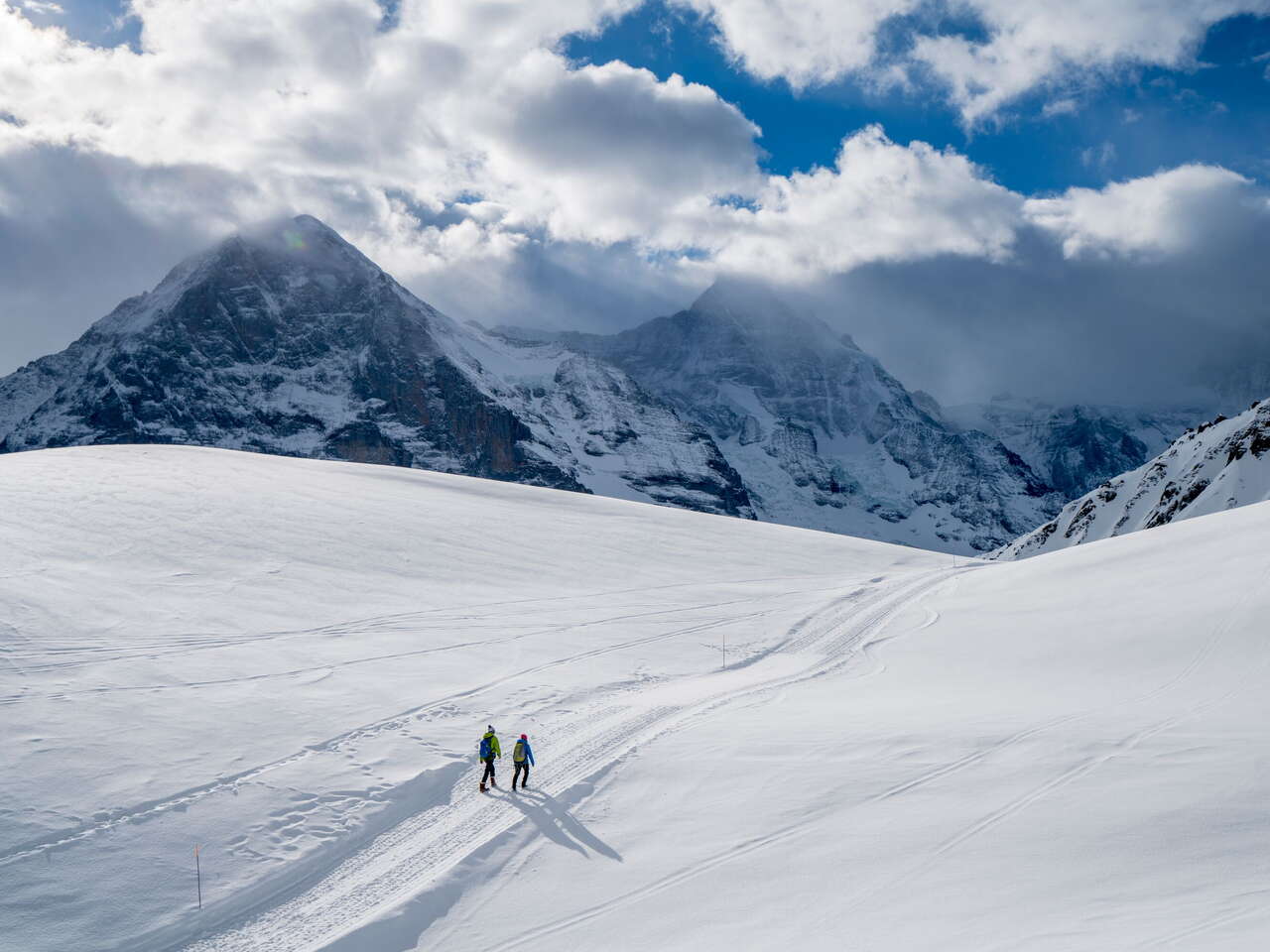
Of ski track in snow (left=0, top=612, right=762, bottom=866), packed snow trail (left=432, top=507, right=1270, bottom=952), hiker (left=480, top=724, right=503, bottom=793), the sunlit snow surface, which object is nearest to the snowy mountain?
the sunlit snow surface

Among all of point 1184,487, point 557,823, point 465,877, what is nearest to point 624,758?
point 557,823

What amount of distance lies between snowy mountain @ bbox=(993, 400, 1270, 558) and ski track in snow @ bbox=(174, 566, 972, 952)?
82835 mm

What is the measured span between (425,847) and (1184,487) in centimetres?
10119

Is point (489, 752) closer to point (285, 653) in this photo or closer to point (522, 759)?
point (522, 759)

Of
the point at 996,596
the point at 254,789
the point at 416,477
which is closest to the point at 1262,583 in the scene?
the point at 996,596

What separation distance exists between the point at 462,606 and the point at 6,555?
13774 mm

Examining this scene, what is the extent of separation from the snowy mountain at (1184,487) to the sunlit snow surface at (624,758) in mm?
63797

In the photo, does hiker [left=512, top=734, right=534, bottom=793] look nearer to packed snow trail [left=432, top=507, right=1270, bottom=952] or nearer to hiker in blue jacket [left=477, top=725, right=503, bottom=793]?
hiker in blue jacket [left=477, top=725, right=503, bottom=793]

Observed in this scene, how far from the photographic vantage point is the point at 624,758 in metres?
15.3

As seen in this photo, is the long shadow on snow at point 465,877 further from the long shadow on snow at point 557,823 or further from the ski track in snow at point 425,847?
the ski track in snow at point 425,847

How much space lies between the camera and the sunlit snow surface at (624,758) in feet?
34.2

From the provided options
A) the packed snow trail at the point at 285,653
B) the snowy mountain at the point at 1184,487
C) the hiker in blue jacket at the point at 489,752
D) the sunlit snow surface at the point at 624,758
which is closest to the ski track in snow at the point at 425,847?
the sunlit snow surface at the point at 624,758

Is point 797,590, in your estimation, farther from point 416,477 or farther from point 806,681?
point 416,477

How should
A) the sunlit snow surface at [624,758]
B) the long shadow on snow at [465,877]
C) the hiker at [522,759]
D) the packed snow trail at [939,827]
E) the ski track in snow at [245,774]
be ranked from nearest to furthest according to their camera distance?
the packed snow trail at [939,827] < the long shadow on snow at [465,877] < the sunlit snow surface at [624,758] < the ski track in snow at [245,774] < the hiker at [522,759]
